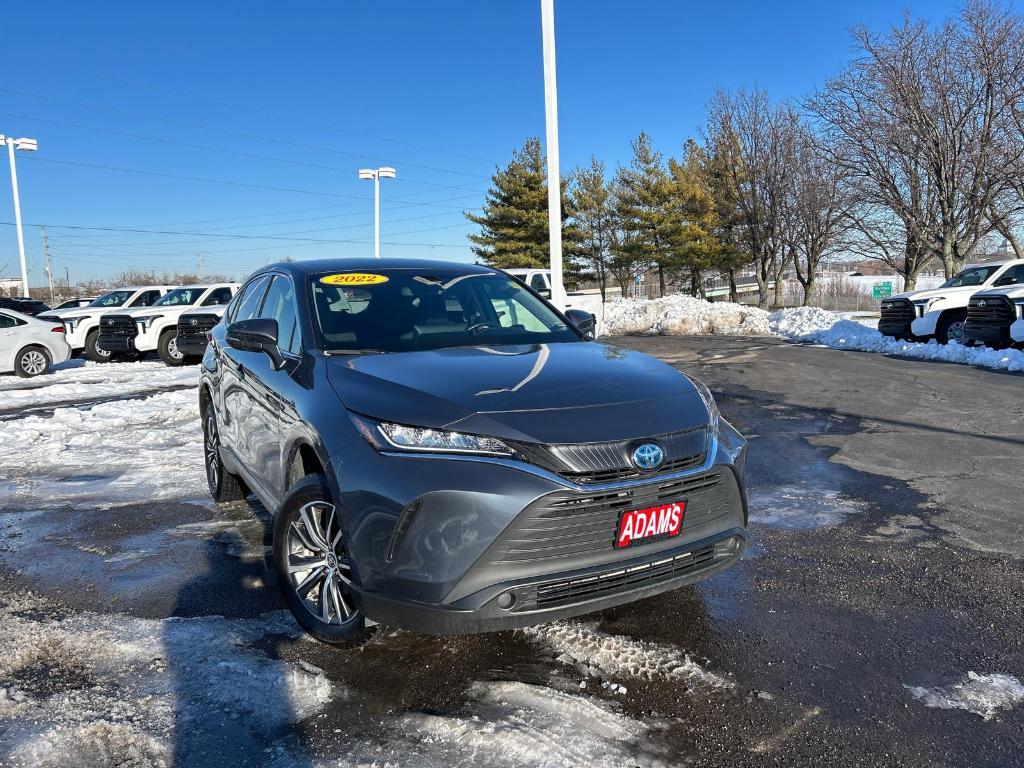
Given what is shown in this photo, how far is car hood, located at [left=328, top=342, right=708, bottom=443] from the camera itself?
282 cm

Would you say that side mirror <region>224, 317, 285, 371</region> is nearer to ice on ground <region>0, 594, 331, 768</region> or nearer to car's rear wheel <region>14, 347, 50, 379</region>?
ice on ground <region>0, 594, 331, 768</region>

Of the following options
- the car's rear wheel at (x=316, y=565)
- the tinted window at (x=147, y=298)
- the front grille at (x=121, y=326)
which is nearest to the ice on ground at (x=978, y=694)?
the car's rear wheel at (x=316, y=565)

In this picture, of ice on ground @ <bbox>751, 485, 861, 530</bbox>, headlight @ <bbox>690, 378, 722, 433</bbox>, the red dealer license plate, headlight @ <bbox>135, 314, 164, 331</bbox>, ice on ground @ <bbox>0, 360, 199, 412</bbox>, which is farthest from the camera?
headlight @ <bbox>135, 314, 164, 331</bbox>

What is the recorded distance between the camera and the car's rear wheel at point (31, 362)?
15.9 m

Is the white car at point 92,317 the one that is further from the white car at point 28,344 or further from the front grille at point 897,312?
the front grille at point 897,312

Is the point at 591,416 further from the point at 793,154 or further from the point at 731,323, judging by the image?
the point at 793,154

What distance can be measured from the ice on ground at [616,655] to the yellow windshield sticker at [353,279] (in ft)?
6.87

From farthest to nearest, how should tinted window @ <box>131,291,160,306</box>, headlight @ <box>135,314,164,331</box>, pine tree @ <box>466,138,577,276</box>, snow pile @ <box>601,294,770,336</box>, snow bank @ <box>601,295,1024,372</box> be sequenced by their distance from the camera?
pine tree @ <box>466,138,577,276</box> < snow pile @ <box>601,294,770,336</box> < tinted window @ <box>131,291,160,306</box> < headlight @ <box>135,314,164,331</box> < snow bank @ <box>601,295,1024,372</box>

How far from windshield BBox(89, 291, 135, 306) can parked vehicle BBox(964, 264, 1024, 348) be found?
20.3 m

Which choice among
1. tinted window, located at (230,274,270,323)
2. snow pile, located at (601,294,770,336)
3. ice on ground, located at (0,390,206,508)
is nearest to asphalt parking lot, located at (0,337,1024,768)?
ice on ground, located at (0,390,206,508)

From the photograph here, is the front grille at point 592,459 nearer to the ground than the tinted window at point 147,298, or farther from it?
nearer to the ground

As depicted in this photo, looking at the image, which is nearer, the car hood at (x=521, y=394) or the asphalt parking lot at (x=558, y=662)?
the asphalt parking lot at (x=558, y=662)

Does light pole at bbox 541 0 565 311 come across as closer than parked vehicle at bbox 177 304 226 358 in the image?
No

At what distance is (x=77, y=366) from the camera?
1816 cm
